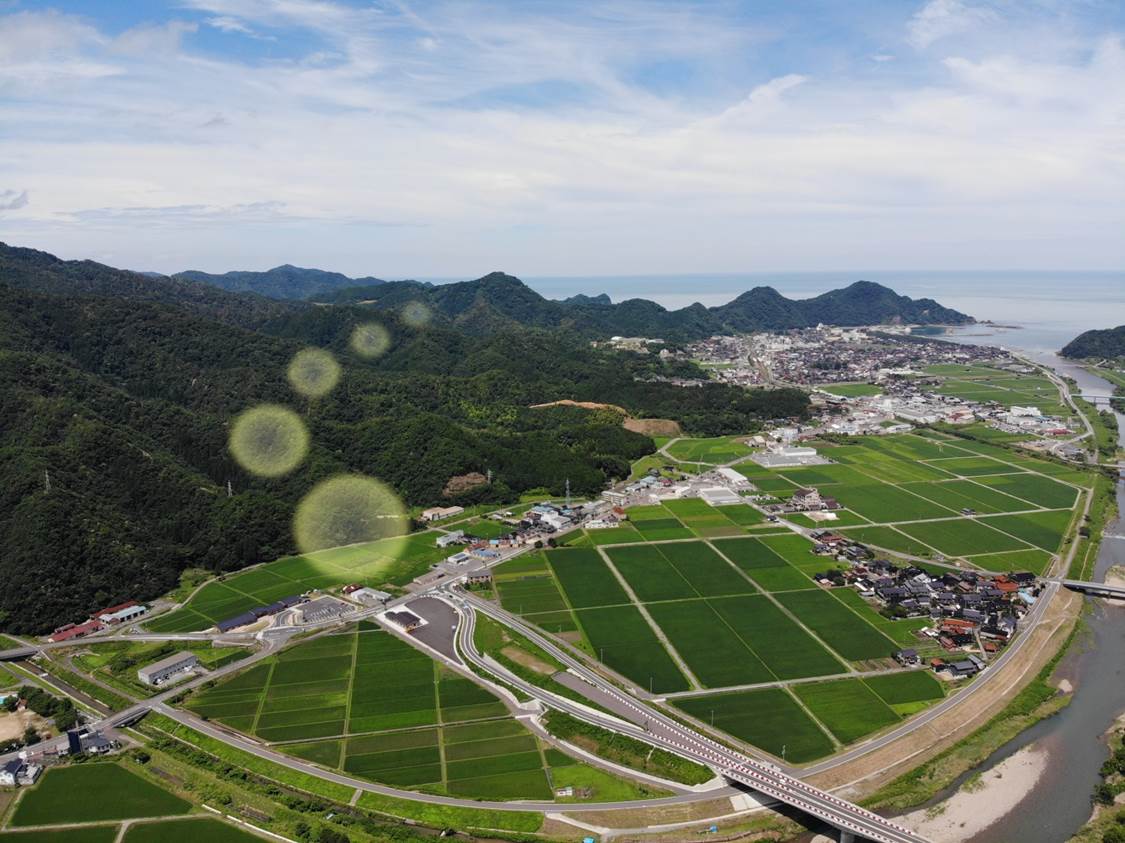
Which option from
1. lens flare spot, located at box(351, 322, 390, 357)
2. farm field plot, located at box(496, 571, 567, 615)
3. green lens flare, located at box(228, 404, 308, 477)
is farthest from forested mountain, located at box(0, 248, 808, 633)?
farm field plot, located at box(496, 571, 567, 615)

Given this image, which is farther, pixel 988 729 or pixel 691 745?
pixel 988 729

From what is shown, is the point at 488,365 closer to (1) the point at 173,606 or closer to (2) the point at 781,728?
(1) the point at 173,606

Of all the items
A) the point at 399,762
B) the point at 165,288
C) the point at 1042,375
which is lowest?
the point at 399,762

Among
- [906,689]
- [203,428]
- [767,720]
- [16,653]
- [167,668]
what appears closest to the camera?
[767,720]

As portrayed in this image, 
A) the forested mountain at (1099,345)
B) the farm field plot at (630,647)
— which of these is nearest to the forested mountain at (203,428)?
the farm field plot at (630,647)

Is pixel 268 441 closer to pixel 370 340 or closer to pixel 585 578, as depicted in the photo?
pixel 585 578

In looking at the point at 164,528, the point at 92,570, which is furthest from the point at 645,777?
the point at 164,528

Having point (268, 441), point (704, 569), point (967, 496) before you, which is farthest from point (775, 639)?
point (268, 441)
